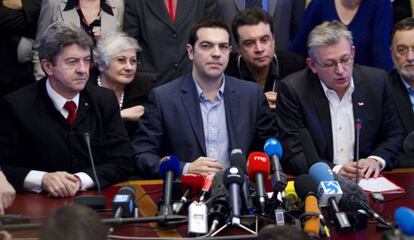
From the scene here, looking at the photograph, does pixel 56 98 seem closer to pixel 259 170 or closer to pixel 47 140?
pixel 47 140

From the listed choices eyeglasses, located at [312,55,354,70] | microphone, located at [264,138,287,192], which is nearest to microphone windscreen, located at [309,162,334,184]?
microphone, located at [264,138,287,192]

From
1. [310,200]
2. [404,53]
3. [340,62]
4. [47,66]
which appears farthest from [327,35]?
[310,200]

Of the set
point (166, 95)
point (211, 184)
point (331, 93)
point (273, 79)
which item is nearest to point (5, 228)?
point (211, 184)

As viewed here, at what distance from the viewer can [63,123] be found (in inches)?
163

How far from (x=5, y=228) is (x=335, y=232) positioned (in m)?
1.20

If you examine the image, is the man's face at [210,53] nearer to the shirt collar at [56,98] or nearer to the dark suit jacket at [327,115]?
the dark suit jacket at [327,115]

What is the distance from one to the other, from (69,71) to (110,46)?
1.01 m

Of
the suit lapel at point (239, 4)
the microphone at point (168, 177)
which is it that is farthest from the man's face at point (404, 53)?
the microphone at point (168, 177)

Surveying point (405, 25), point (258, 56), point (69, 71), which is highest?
point (405, 25)

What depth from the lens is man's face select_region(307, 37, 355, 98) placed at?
441 centimetres

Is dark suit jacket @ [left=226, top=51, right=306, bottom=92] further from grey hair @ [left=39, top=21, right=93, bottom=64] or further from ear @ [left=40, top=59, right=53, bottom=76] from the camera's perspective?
ear @ [left=40, top=59, right=53, bottom=76]

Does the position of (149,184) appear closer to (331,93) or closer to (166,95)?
(166,95)

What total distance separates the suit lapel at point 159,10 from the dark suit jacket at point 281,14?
0.36 meters

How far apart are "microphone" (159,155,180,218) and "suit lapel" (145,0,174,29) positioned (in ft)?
7.06
